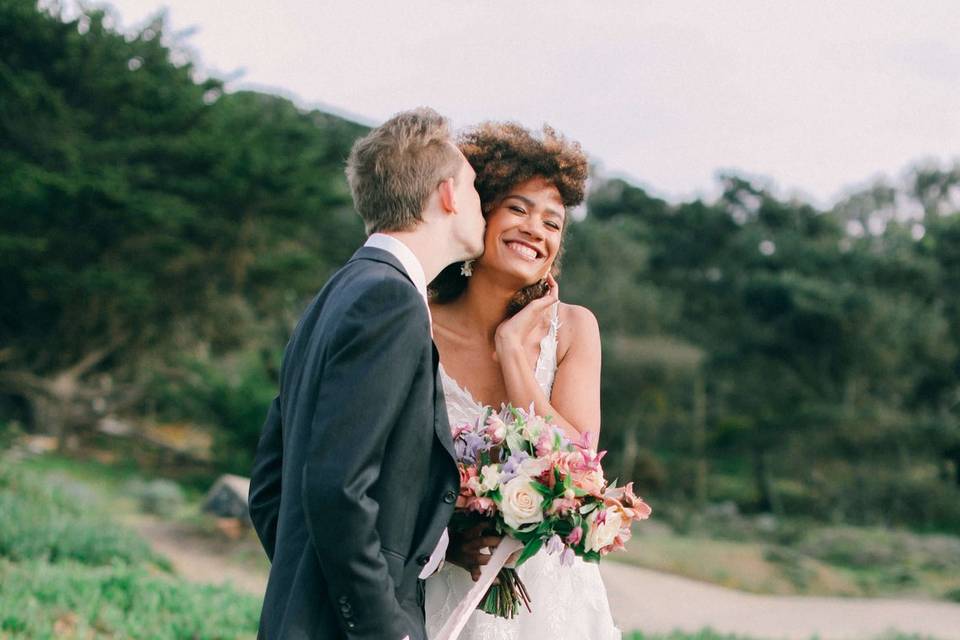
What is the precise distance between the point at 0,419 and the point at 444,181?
20051 mm

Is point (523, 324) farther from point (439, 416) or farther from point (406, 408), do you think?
point (406, 408)

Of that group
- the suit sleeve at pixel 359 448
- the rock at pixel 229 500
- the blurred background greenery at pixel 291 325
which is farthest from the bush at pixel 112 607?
the blurred background greenery at pixel 291 325

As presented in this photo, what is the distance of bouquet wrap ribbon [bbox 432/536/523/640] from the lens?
253cm

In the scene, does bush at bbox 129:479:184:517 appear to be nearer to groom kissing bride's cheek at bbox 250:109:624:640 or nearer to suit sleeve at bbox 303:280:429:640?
groom kissing bride's cheek at bbox 250:109:624:640

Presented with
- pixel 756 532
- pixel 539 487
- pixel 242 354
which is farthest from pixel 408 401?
pixel 242 354

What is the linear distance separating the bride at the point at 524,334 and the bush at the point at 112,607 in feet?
10.2

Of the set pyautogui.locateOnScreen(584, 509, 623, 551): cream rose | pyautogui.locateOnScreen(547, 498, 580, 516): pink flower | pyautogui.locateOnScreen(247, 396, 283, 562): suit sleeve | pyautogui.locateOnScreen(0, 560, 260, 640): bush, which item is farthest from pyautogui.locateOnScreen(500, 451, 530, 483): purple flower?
pyautogui.locateOnScreen(0, 560, 260, 640): bush

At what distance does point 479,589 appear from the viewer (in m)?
2.53

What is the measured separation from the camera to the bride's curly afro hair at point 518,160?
10.6 ft

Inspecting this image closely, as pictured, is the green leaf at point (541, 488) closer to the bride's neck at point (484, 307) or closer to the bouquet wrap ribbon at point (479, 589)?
the bouquet wrap ribbon at point (479, 589)

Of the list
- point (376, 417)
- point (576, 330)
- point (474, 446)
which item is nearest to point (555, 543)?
point (474, 446)

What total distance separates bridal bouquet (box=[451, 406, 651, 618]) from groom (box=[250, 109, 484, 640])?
8.0 inches

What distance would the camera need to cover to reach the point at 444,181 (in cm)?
239

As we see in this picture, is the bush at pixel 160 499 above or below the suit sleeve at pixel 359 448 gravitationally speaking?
below
